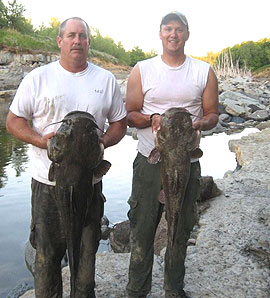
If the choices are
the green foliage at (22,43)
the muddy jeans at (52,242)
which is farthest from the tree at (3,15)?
the muddy jeans at (52,242)

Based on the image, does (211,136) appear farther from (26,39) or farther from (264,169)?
(26,39)

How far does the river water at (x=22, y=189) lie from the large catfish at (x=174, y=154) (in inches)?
122

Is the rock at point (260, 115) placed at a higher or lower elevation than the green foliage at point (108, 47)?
lower

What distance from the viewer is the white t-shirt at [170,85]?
10.8ft

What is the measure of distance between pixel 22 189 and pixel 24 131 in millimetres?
6359

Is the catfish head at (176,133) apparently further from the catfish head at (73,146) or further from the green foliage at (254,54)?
the green foliage at (254,54)

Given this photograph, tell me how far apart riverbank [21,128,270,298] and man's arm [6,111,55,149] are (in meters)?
1.62

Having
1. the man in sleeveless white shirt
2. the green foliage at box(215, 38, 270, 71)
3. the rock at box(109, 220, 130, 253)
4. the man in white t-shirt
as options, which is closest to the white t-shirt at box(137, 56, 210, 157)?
the man in sleeveless white shirt

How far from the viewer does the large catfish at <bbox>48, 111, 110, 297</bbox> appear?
265cm

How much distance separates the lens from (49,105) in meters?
2.94

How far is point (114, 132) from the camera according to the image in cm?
320

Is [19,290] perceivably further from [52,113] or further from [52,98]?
[52,98]

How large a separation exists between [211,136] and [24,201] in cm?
1033

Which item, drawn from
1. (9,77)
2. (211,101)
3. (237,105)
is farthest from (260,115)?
(9,77)
